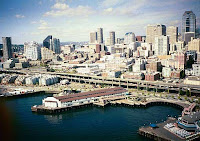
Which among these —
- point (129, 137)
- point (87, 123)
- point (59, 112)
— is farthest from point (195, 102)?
point (59, 112)

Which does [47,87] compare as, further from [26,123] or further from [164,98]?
[164,98]

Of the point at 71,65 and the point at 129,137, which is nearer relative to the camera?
the point at 129,137

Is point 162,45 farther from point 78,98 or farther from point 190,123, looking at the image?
point 190,123

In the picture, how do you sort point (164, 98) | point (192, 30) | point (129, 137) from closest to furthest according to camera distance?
point (129, 137) → point (164, 98) → point (192, 30)

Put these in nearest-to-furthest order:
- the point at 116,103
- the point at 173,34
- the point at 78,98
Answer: the point at 78,98 < the point at 116,103 < the point at 173,34

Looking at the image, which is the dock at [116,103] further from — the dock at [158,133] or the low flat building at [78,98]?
the dock at [158,133]

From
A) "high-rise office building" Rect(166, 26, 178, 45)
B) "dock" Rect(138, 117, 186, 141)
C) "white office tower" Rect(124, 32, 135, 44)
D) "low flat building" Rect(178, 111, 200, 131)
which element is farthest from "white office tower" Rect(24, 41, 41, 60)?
"low flat building" Rect(178, 111, 200, 131)

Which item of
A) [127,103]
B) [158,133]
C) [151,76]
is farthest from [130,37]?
[158,133]
